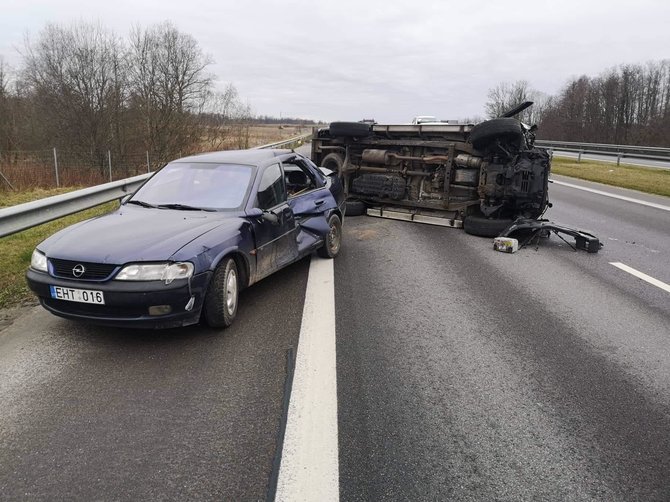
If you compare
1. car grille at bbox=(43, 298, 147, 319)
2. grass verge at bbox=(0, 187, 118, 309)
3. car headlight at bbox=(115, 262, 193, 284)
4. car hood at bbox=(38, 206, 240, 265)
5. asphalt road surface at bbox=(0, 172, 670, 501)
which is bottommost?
asphalt road surface at bbox=(0, 172, 670, 501)

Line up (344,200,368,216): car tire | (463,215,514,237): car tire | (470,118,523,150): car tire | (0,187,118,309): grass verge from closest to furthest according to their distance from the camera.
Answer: (0,187,118,309): grass verge → (470,118,523,150): car tire → (463,215,514,237): car tire → (344,200,368,216): car tire

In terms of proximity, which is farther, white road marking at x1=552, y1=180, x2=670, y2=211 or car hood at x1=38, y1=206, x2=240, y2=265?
white road marking at x1=552, y1=180, x2=670, y2=211

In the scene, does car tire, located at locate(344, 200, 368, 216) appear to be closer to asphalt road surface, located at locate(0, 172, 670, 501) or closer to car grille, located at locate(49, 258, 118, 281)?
asphalt road surface, located at locate(0, 172, 670, 501)

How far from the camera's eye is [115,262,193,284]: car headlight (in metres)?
3.95

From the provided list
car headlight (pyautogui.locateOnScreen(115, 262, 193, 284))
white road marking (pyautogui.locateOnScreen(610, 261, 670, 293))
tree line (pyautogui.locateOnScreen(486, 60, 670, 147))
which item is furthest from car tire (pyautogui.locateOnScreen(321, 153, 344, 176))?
tree line (pyautogui.locateOnScreen(486, 60, 670, 147))

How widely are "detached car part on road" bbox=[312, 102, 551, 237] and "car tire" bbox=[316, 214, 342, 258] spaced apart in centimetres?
313

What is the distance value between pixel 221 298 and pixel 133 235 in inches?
35.4

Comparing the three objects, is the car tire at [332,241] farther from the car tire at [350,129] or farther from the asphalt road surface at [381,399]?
the car tire at [350,129]

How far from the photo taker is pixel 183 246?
4.18m

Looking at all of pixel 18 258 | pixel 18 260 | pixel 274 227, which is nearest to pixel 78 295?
pixel 274 227

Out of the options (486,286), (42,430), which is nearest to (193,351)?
(42,430)

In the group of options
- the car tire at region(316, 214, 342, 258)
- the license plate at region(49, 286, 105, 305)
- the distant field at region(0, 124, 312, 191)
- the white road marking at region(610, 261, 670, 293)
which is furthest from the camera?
the distant field at region(0, 124, 312, 191)

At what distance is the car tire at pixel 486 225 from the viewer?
30.0 feet

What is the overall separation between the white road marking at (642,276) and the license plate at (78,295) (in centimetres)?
604
